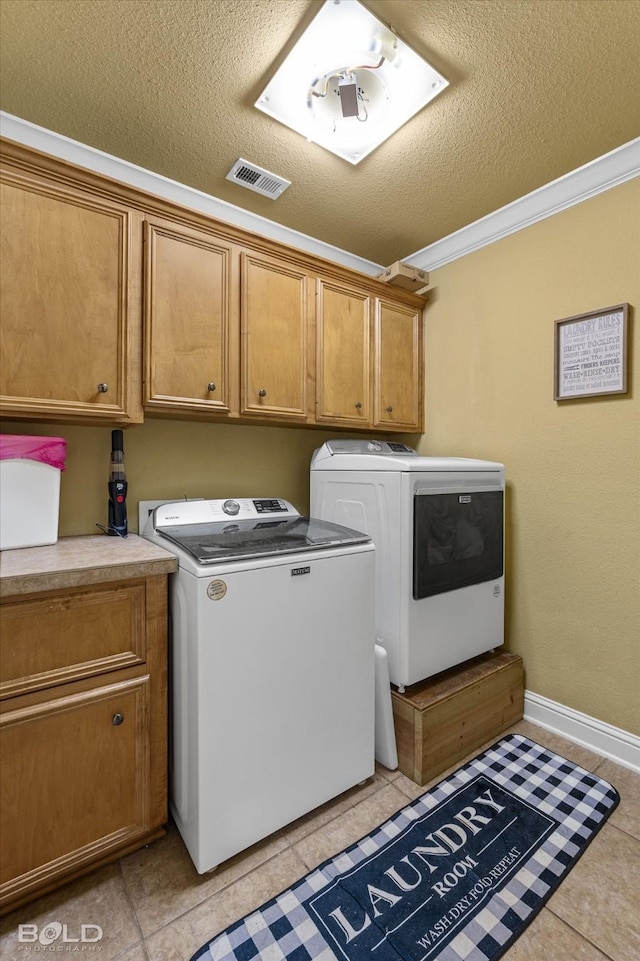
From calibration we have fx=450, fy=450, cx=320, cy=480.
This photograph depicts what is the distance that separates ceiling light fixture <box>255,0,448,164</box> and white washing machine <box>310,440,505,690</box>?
1277 mm

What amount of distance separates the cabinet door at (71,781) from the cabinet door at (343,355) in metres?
1.49

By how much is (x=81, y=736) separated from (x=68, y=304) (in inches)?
55.6

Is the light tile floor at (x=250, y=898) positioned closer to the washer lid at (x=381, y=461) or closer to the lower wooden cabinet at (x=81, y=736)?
the lower wooden cabinet at (x=81, y=736)

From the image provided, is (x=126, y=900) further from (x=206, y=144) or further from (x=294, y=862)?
(x=206, y=144)

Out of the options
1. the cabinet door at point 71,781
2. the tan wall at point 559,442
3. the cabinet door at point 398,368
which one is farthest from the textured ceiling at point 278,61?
the cabinet door at point 71,781

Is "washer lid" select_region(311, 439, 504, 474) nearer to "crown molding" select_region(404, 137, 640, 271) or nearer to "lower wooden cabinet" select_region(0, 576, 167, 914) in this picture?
"lower wooden cabinet" select_region(0, 576, 167, 914)

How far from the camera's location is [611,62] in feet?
4.72

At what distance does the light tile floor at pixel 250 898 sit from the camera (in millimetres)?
1182

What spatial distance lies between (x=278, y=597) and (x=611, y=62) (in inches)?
80.0

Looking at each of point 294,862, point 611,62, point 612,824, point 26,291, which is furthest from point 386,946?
point 611,62

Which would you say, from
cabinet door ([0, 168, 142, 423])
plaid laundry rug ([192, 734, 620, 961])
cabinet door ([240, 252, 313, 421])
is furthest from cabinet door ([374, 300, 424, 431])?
plaid laundry rug ([192, 734, 620, 961])

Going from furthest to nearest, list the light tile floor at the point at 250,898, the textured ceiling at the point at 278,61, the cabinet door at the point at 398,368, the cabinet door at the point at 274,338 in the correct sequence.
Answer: the cabinet door at the point at 398,368
the cabinet door at the point at 274,338
the textured ceiling at the point at 278,61
the light tile floor at the point at 250,898

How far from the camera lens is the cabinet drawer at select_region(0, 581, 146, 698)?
123cm

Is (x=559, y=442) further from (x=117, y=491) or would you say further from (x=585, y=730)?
(x=117, y=491)
